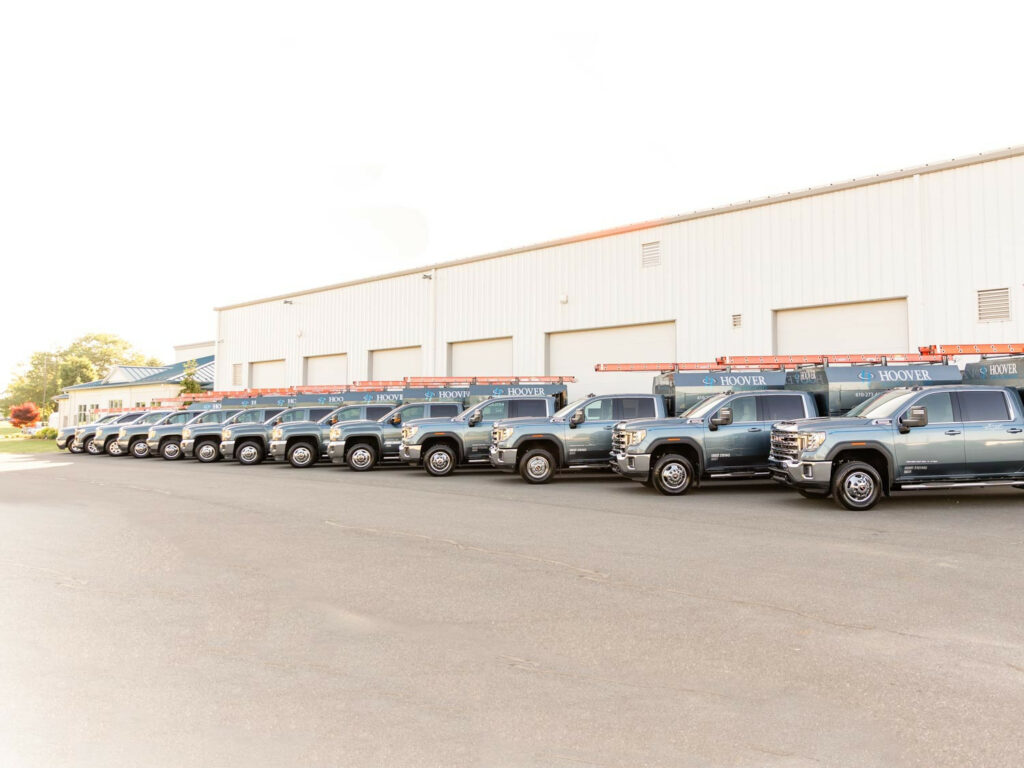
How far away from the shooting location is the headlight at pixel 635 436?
45.0ft

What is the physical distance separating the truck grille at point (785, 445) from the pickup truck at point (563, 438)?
363 centimetres

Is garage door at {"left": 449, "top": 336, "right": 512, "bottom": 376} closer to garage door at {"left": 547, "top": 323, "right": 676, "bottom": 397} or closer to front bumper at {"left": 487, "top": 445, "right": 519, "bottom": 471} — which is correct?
garage door at {"left": 547, "top": 323, "right": 676, "bottom": 397}

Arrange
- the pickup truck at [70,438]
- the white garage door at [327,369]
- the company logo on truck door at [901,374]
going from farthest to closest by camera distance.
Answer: the white garage door at [327,369] → the pickup truck at [70,438] → the company logo on truck door at [901,374]

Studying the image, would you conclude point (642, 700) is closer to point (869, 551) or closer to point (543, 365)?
point (869, 551)

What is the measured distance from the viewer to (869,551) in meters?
8.34

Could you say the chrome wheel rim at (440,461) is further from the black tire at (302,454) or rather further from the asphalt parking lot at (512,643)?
the asphalt parking lot at (512,643)

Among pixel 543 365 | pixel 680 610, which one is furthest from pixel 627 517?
pixel 543 365

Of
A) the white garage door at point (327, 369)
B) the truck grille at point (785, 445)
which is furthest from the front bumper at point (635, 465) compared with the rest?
the white garage door at point (327, 369)

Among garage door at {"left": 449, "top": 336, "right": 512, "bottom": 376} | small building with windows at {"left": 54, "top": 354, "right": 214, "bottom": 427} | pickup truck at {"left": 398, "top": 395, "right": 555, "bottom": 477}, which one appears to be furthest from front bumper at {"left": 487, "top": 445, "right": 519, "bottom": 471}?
small building with windows at {"left": 54, "top": 354, "right": 214, "bottom": 427}

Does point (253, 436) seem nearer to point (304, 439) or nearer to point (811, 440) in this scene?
point (304, 439)

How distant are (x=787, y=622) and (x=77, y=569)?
21.9 ft

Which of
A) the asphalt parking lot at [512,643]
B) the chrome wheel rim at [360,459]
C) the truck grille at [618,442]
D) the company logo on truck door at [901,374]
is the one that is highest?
the company logo on truck door at [901,374]

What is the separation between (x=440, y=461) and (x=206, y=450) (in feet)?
36.6

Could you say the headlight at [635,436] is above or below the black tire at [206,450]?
above
